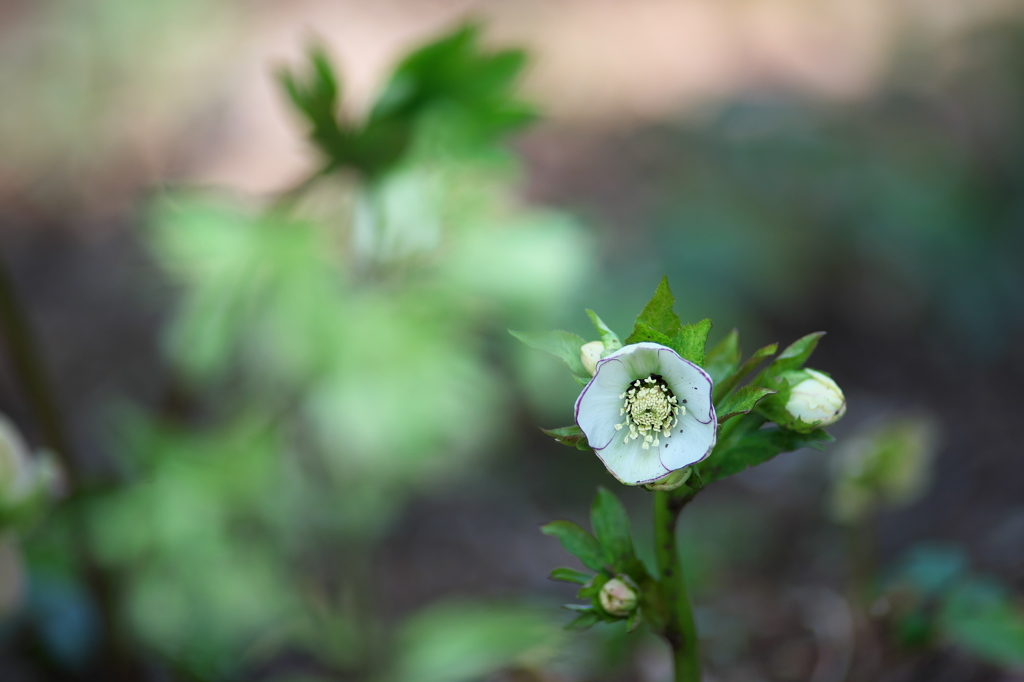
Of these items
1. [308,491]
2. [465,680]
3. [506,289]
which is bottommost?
[465,680]

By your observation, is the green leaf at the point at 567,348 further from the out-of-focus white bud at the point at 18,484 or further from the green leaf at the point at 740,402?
the out-of-focus white bud at the point at 18,484

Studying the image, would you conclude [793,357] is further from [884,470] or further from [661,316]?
[884,470]

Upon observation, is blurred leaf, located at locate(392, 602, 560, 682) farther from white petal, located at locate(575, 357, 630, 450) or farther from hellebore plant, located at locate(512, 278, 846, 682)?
white petal, located at locate(575, 357, 630, 450)

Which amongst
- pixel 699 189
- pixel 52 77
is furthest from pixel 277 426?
pixel 52 77

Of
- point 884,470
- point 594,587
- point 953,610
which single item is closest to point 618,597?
point 594,587

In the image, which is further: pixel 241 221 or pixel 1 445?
pixel 241 221

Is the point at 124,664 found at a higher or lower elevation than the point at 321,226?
lower

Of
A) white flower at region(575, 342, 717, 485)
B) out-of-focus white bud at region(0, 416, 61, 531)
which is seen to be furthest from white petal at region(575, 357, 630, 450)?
out-of-focus white bud at region(0, 416, 61, 531)

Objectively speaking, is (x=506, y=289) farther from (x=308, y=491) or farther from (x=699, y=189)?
(x=699, y=189)
